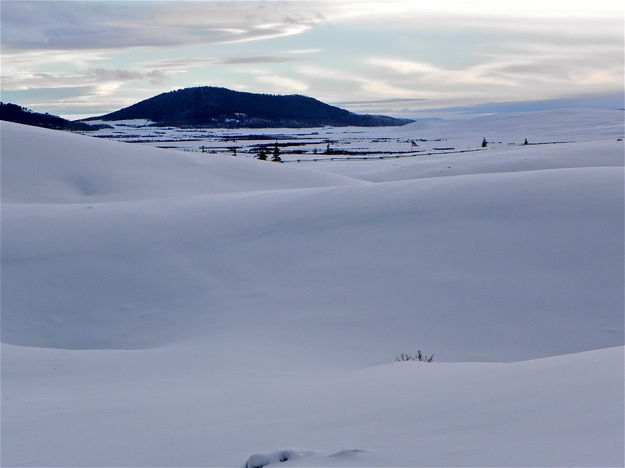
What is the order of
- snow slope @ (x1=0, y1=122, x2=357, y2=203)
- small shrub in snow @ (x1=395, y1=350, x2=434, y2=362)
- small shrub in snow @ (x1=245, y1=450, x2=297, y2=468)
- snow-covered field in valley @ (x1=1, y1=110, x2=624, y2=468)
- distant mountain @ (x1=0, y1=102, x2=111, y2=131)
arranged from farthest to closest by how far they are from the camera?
1. distant mountain @ (x1=0, y1=102, x2=111, y2=131)
2. snow slope @ (x1=0, y1=122, x2=357, y2=203)
3. small shrub in snow @ (x1=395, y1=350, x2=434, y2=362)
4. snow-covered field in valley @ (x1=1, y1=110, x2=624, y2=468)
5. small shrub in snow @ (x1=245, y1=450, x2=297, y2=468)

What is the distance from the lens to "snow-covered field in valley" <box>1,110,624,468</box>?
3938 millimetres

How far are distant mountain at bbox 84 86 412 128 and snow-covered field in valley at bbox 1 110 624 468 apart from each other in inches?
4255

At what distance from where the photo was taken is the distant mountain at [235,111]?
4894 inches

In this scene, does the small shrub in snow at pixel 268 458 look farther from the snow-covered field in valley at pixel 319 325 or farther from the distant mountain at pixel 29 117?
the distant mountain at pixel 29 117

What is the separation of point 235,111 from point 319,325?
410 feet

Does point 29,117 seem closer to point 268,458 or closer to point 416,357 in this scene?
point 416,357

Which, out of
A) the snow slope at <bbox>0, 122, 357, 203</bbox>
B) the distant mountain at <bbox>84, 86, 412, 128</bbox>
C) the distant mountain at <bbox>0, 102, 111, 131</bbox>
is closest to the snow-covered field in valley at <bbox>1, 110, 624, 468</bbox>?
the snow slope at <bbox>0, 122, 357, 203</bbox>

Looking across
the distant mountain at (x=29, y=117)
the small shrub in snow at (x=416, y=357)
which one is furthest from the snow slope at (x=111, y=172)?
the distant mountain at (x=29, y=117)

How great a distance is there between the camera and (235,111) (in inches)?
5143

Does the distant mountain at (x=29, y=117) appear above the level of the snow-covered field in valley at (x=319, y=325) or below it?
above

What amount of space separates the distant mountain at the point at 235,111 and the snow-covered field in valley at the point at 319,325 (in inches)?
4255

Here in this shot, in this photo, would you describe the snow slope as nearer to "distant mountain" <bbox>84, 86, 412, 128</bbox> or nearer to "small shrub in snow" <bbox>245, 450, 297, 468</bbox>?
"small shrub in snow" <bbox>245, 450, 297, 468</bbox>

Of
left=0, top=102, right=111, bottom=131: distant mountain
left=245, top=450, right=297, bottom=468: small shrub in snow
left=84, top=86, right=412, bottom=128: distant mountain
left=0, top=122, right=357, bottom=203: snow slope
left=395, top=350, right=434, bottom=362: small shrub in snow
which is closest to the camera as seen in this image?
left=245, top=450, right=297, bottom=468: small shrub in snow

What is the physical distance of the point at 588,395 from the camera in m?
4.07
